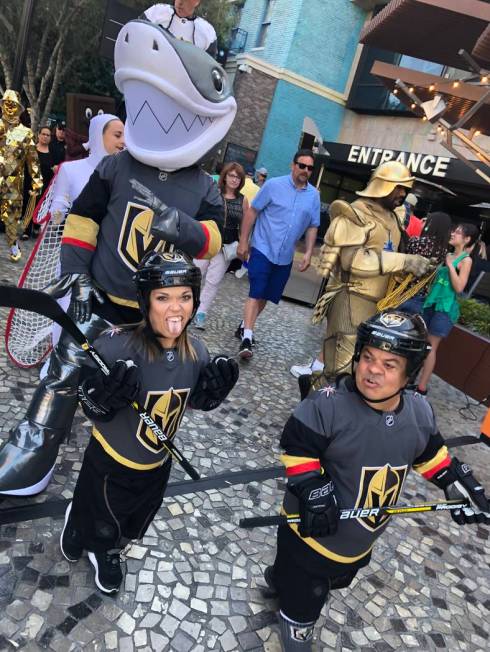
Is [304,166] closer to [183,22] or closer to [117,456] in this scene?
[183,22]

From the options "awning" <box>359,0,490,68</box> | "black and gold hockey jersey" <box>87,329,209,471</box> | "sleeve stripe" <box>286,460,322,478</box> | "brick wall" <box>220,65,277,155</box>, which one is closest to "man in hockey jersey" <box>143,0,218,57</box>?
"black and gold hockey jersey" <box>87,329,209,471</box>

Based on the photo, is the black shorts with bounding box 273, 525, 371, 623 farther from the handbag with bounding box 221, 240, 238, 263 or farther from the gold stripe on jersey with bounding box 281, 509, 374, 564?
the handbag with bounding box 221, 240, 238, 263

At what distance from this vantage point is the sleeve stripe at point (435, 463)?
5.90ft

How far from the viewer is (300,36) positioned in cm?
1503

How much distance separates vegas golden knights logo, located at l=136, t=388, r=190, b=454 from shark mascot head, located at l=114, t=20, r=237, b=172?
3.22ft

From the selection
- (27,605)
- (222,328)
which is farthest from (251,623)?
(222,328)

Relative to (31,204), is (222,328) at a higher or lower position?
lower

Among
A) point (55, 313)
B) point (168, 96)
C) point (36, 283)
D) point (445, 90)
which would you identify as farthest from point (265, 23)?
point (55, 313)

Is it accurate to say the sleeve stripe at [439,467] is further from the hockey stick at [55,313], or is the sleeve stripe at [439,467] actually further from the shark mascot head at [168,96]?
the shark mascot head at [168,96]

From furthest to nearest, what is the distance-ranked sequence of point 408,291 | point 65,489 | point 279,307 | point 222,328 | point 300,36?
1. point 300,36
2. point 279,307
3. point 222,328
4. point 408,291
5. point 65,489

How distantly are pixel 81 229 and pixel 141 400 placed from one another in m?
0.90

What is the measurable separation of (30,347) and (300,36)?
15.2 meters

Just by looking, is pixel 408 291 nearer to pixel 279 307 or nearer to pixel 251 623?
pixel 251 623

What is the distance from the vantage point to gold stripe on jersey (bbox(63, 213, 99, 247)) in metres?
2.17
